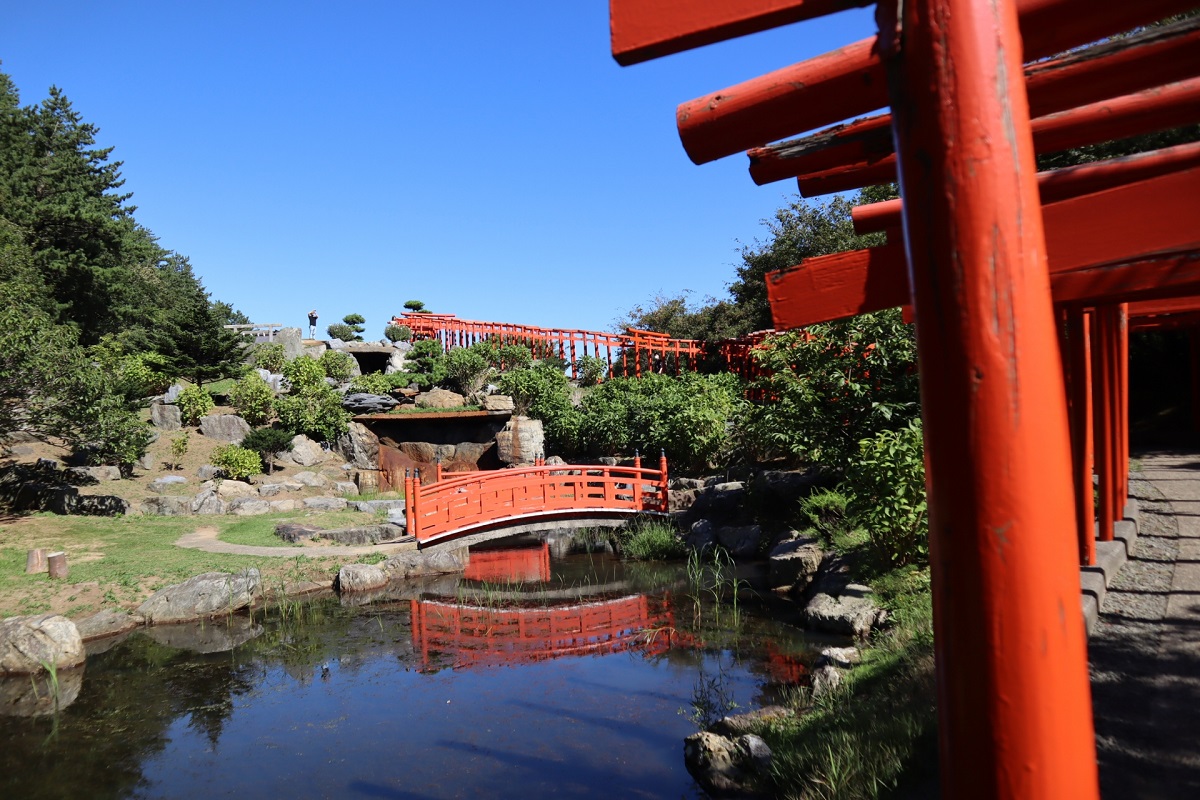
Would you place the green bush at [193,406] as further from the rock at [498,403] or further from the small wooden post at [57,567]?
the small wooden post at [57,567]

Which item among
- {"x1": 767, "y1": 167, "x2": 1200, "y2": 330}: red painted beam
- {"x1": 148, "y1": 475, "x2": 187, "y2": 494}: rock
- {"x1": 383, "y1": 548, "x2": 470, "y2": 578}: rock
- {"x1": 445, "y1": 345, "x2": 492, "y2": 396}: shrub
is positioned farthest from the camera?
{"x1": 445, "y1": 345, "x2": 492, "y2": 396}: shrub

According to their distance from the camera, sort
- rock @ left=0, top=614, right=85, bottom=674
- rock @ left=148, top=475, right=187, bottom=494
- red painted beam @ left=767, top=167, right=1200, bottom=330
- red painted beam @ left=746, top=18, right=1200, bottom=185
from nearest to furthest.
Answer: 1. red painted beam @ left=746, top=18, right=1200, bottom=185
2. red painted beam @ left=767, top=167, right=1200, bottom=330
3. rock @ left=0, top=614, right=85, bottom=674
4. rock @ left=148, top=475, right=187, bottom=494

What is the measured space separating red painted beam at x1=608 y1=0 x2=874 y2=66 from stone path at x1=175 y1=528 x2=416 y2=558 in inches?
437

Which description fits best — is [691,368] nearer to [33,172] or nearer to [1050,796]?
[33,172]

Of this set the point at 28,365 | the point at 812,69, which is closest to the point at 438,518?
the point at 28,365

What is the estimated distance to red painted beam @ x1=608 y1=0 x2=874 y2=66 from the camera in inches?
56.6

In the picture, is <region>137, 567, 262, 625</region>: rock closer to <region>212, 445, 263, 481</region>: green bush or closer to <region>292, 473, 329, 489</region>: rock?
<region>212, 445, 263, 481</region>: green bush

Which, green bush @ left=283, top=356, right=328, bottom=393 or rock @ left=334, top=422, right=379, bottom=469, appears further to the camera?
green bush @ left=283, top=356, right=328, bottom=393

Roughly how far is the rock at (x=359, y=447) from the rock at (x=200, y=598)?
8.03 m

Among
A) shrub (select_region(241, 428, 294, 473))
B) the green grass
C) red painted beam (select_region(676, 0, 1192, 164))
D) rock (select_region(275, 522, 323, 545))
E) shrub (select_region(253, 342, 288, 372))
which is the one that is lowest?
the green grass

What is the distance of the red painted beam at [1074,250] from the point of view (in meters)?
2.13

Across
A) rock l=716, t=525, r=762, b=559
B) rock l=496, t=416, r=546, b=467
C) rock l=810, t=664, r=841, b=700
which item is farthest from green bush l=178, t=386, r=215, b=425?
rock l=810, t=664, r=841, b=700

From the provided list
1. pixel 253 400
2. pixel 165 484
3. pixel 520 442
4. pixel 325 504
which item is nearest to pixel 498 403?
pixel 520 442

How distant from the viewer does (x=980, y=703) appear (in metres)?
1.22
